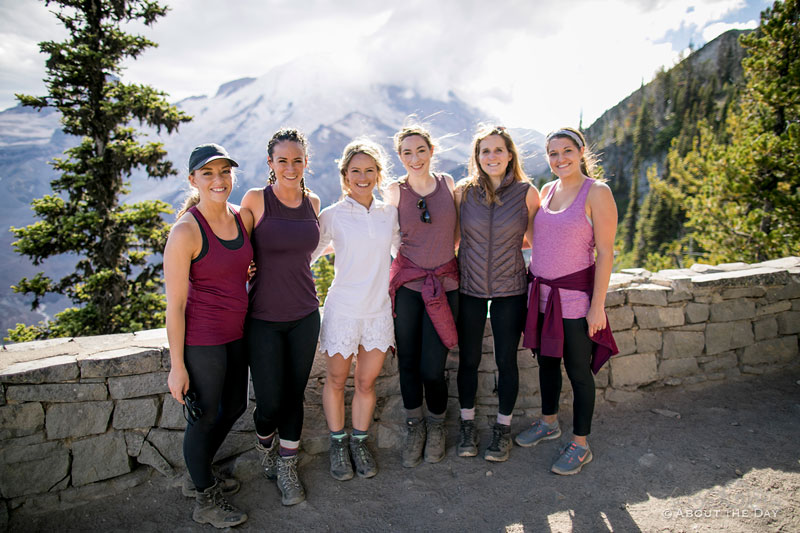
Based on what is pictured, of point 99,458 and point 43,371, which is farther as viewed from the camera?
point 99,458

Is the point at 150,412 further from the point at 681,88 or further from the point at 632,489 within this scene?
the point at 681,88

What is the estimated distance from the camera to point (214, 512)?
2.37m

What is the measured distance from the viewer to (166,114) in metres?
9.66

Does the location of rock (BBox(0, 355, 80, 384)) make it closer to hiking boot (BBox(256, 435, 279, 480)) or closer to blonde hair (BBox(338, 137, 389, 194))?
hiking boot (BBox(256, 435, 279, 480))

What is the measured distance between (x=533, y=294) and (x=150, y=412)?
97.0 inches

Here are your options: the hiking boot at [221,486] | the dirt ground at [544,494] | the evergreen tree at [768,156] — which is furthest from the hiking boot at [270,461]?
the evergreen tree at [768,156]

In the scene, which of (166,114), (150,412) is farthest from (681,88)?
(150,412)

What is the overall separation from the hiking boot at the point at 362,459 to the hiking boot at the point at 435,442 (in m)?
0.35

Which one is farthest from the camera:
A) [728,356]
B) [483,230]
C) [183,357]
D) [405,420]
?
[728,356]

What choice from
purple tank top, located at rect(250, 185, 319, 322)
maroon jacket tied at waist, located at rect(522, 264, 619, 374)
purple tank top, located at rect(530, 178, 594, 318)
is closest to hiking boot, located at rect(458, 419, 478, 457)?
maroon jacket tied at waist, located at rect(522, 264, 619, 374)

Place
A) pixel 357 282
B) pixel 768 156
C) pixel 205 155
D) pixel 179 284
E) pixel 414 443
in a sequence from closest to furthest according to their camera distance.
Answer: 1. pixel 179 284
2. pixel 205 155
3. pixel 357 282
4. pixel 414 443
5. pixel 768 156

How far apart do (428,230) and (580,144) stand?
41.1 inches

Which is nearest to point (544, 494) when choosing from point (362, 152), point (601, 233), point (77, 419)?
point (601, 233)

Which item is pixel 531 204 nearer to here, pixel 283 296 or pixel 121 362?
pixel 283 296
